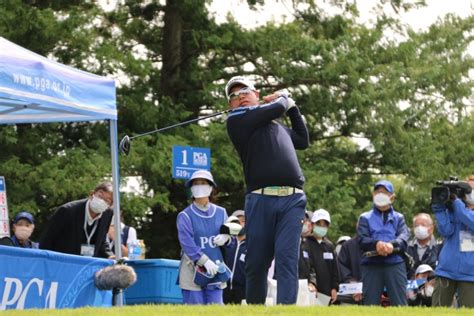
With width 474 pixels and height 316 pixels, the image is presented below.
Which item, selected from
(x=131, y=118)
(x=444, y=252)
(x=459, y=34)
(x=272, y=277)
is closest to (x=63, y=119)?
(x=272, y=277)

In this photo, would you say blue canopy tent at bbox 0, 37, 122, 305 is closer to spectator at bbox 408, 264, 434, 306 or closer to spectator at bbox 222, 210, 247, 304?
spectator at bbox 222, 210, 247, 304

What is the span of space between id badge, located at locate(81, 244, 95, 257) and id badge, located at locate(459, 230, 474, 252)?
3881 mm

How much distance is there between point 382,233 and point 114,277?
3.60 metres

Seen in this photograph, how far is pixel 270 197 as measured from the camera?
11352mm

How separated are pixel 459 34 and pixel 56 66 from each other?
1558 cm

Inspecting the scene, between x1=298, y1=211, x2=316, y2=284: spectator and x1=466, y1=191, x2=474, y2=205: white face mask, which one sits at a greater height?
x1=466, y1=191, x2=474, y2=205: white face mask

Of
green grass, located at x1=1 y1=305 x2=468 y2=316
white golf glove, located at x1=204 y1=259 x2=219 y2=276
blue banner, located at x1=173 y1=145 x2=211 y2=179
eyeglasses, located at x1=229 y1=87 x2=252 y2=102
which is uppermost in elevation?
blue banner, located at x1=173 y1=145 x2=211 y2=179

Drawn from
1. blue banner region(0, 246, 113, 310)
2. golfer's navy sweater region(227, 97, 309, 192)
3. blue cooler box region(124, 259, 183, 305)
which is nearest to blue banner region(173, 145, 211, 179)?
blue cooler box region(124, 259, 183, 305)

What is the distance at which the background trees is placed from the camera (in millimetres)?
23688

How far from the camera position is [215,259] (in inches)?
603

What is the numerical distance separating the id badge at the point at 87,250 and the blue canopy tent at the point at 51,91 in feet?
1.05

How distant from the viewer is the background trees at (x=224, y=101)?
23688 millimetres

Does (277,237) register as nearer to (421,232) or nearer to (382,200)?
(382,200)

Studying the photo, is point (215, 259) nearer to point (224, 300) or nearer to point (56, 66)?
point (224, 300)
